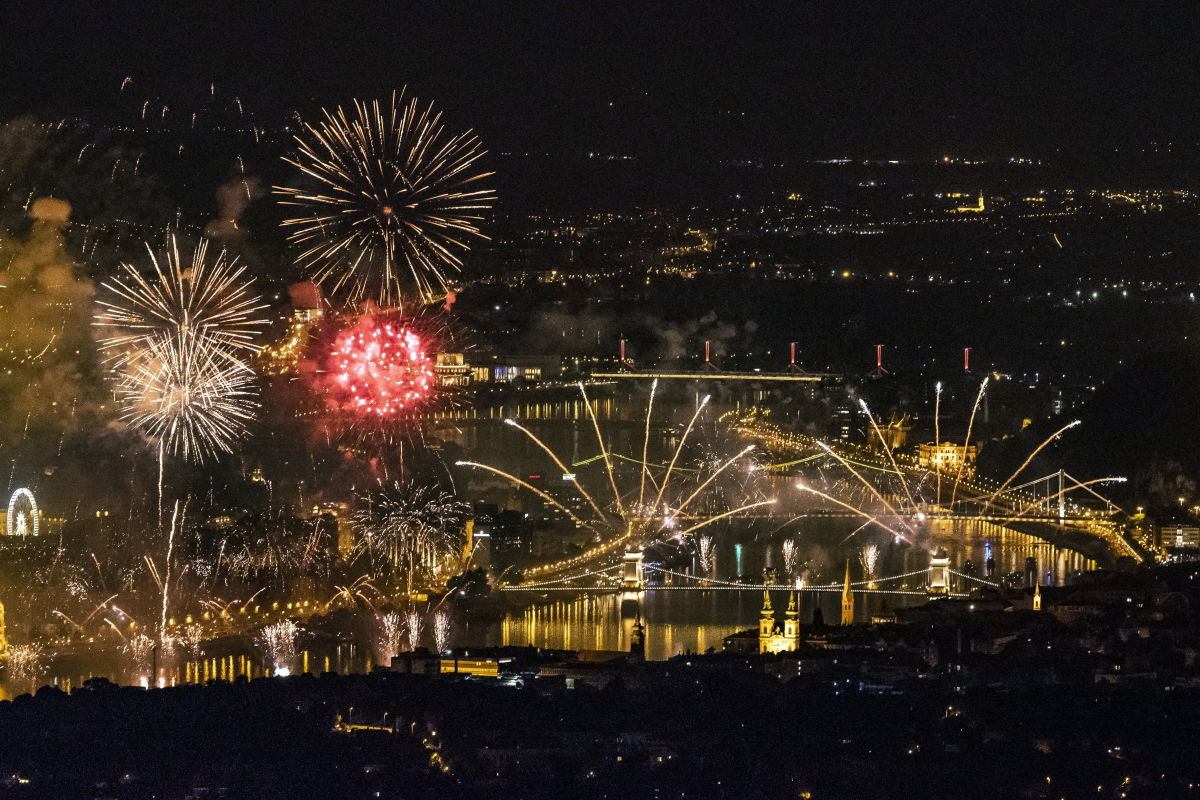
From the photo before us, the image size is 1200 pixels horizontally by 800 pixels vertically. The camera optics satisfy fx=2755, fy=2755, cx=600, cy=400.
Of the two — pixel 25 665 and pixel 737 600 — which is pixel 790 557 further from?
pixel 25 665

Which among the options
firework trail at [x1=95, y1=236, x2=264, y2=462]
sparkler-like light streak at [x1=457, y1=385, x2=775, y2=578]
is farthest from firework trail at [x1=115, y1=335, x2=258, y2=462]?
sparkler-like light streak at [x1=457, y1=385, x2=775, y2=578]

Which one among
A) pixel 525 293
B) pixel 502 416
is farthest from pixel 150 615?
pixel 525 293

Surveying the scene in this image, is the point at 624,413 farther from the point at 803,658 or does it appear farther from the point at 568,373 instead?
the point at 803,658

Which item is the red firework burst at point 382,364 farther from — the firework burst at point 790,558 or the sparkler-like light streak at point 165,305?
the firework burst at point 790,558

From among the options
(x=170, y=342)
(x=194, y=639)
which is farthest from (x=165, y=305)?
(x=194, y=639)

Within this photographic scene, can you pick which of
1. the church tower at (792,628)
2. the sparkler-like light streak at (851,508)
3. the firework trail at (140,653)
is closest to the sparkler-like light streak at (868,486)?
the sparkler-like light streak at (851,508)

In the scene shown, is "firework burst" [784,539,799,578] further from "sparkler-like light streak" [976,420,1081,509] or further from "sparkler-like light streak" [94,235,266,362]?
"sparkler-like light streak" [94,235,266,362]
